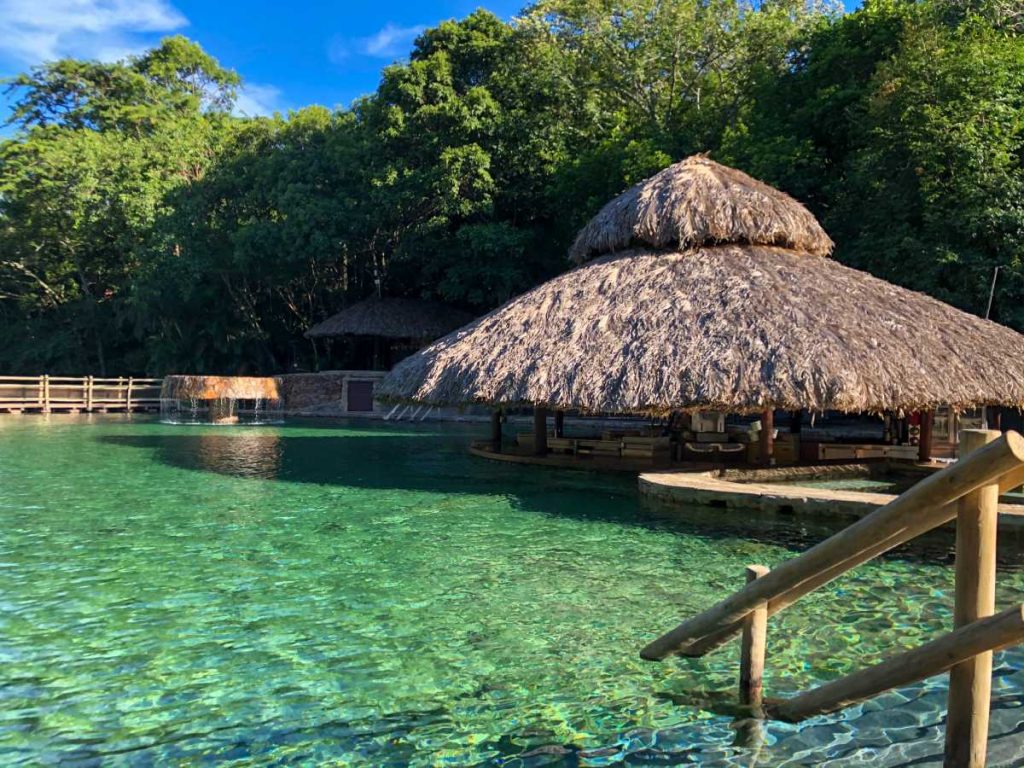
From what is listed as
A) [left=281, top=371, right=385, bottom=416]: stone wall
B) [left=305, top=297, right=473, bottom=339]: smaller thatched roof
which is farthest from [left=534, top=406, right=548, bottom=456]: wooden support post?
[left=281, top=371, right=385, bottom=416]: stone wall

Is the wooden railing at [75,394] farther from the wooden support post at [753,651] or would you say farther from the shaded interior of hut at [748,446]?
the wooden support post at [753,651]

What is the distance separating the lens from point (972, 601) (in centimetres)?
263

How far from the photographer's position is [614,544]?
24.4 feet

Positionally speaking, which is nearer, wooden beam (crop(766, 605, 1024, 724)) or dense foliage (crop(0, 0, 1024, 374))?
wooden beam (crop(766, 605, 1024, 724))

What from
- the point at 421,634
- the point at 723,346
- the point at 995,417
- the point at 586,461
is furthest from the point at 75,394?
the point at 995,417

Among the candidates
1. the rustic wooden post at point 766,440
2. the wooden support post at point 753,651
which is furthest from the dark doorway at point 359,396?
the wooden support post at point 753,651

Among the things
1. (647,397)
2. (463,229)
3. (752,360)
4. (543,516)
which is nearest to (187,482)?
(543,516)

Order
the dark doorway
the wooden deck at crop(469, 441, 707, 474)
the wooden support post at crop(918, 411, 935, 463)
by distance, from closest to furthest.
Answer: the wooden support post at crop(918, 411, 935, 463) < the wooden deck at crop(469, 441, 707, 474) < the dark doorway

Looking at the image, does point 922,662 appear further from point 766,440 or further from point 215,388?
point 215,388

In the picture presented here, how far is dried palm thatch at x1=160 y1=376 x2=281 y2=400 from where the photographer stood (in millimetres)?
22391

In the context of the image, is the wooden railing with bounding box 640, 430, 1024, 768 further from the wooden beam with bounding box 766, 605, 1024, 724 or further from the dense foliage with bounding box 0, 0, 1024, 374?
the dense foliage with bounding box 0, 0, 1024, 374

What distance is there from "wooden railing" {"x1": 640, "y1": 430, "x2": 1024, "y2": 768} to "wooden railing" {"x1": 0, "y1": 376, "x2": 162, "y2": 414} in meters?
28.5

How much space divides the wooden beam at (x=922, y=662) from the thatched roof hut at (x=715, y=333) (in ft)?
A: 21.5

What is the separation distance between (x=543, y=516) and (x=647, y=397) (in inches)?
86.1
